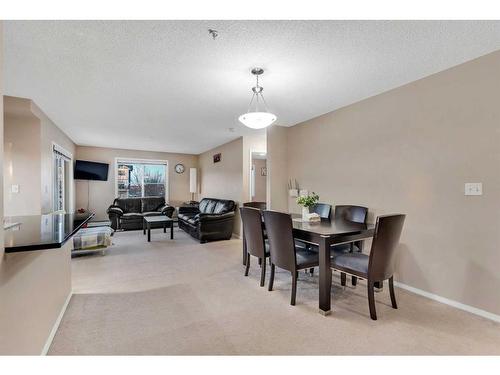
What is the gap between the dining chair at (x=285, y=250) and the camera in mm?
2482

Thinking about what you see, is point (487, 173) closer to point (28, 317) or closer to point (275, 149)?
point (275, 149)

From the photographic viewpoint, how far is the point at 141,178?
312 inches

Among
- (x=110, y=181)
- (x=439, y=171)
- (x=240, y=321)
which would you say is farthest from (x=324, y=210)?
(x=110, y=181)

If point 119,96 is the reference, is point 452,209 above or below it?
below

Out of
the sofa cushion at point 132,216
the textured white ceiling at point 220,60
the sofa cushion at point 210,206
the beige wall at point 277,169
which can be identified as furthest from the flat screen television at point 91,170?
the beige wall at point 277,169

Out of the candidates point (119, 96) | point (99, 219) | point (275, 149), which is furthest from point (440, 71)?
point (99, 219)

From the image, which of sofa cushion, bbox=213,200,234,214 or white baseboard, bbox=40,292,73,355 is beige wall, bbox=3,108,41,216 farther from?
sofa cushion, bbox=213,200,234,214

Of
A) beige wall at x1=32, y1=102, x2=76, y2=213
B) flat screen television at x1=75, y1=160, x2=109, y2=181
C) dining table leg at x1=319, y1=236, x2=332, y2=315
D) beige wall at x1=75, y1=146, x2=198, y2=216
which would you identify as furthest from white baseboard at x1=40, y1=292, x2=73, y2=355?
beige wall at x1=75, y1=146, x2=198, y2=216

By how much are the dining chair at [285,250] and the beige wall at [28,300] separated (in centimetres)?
192

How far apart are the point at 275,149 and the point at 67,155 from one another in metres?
4.81

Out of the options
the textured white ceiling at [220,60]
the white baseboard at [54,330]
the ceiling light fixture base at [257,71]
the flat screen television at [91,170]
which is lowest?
the white baseboard at [54,330]

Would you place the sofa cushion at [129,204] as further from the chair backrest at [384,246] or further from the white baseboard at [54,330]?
the chair backrest at [384,246]

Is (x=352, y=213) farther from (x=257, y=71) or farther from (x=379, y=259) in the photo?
(x=257, y=71)

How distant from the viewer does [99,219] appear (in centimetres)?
716
